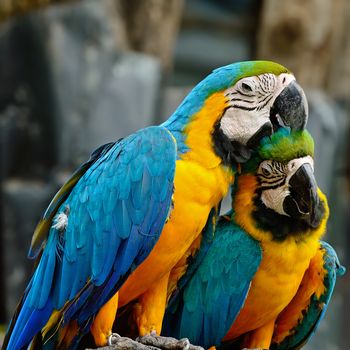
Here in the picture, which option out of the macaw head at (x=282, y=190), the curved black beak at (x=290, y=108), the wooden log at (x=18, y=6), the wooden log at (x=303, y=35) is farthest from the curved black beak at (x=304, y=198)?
the wooden log at (x=303, y=35)

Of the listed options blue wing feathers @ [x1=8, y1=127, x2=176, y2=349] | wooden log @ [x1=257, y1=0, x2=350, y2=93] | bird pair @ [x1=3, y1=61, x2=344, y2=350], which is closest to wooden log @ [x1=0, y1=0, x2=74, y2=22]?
wooden log @ [x1=257, y1=0, x2=350, y2=93]

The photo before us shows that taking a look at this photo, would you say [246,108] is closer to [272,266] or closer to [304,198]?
[304,198]

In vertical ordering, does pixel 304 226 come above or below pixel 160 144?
below

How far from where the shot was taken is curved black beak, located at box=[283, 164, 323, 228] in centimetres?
215

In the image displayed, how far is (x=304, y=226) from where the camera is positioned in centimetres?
223

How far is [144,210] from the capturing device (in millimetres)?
2086

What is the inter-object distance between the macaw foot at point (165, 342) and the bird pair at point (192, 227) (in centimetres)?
6

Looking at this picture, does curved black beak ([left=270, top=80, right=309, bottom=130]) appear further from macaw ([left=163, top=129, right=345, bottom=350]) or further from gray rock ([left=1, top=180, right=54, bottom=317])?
gray rock ([left=1, top=180, right=54, bottom=317])

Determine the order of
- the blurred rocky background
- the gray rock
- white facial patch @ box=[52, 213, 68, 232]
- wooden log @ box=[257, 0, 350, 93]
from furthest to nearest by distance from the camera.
Answer: wooden log @ box=[257, 0, 350, 93], the gray rock, the blurred rocky background, white facial patch @ box=[52, 213, 68, 232]

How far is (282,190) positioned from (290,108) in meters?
0.20

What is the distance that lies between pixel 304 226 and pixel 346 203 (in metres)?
3.32

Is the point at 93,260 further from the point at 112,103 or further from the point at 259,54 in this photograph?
the point at 259,54

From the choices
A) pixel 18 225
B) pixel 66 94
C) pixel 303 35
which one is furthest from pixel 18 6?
pixel 303 35

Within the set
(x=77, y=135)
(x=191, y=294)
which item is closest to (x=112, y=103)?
(x=77, y=135)
